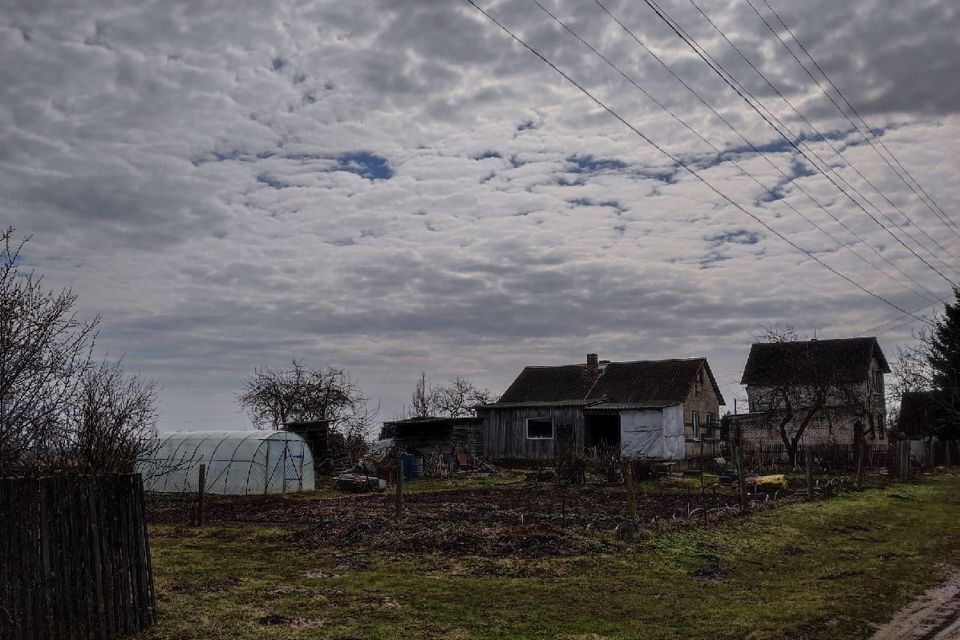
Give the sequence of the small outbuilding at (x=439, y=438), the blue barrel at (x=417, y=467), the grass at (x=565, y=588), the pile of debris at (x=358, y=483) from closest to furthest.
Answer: the grass at (x=565, y=588)
the pile of debris at (x=358, y=483)
the blue barrel at (x=417, y=467)
the small outbuilding at (x=439, y=438)

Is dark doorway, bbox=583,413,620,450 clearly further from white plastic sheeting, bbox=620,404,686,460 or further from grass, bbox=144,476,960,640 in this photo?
grass, bbox=144,476,960,640

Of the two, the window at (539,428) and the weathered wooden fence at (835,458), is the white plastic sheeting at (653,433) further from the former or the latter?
the weathered wooden fence at (835,458)

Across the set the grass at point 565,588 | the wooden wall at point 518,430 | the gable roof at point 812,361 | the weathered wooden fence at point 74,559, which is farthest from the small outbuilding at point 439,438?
the weathered wooden fence at point 74,559

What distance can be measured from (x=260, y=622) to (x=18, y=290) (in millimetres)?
5170

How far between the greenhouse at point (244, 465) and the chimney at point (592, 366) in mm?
22211

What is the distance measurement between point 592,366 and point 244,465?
25585 mm

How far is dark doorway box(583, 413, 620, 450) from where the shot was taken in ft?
153

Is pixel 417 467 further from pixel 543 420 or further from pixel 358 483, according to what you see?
pixel 543 420

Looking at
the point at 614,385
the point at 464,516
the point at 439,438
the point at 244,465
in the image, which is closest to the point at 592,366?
the point at 614,385

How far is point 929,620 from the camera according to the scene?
10.2 m

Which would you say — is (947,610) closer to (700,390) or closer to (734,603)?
(734,603)

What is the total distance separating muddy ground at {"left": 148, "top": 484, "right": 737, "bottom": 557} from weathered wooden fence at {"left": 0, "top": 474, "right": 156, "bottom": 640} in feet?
21.0

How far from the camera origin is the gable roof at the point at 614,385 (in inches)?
1834

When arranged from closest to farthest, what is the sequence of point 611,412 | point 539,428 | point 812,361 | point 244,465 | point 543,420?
point 244,465
point 812,361
point 611,412
point 543,420
point 539,428
